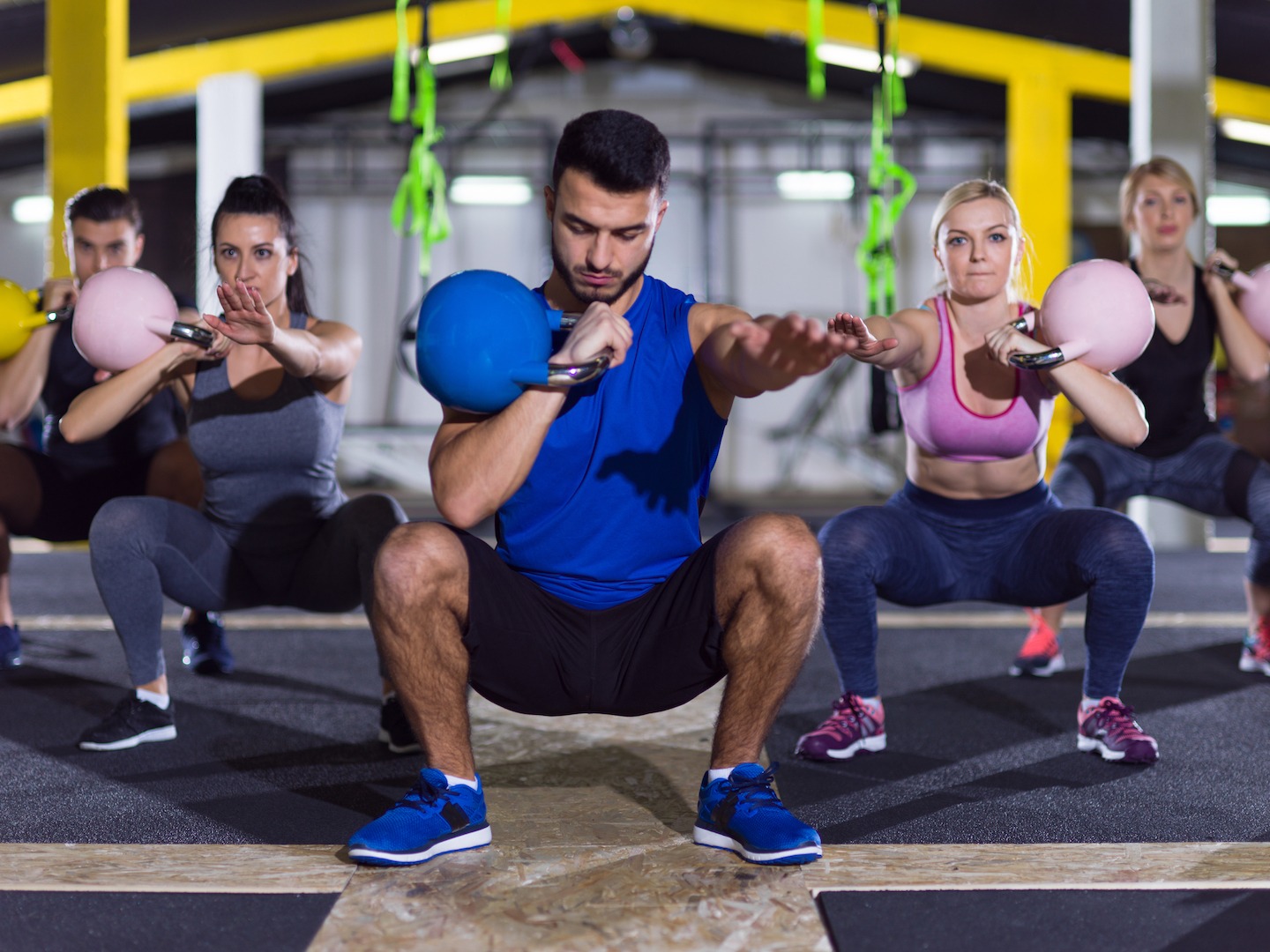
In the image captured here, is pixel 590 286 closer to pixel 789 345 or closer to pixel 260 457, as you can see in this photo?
pixel 789 345

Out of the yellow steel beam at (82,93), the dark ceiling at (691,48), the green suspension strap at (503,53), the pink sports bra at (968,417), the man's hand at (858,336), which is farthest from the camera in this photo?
the dark ceiling at (691,48)

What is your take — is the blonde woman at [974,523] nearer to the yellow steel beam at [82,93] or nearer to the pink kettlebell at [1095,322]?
the pink kettlebell at [1095,322]

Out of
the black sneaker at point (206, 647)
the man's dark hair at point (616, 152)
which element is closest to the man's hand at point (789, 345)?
the man's dark hair at point (616, 152)

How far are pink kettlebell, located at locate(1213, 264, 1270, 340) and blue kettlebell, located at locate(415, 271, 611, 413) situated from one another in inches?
74.3

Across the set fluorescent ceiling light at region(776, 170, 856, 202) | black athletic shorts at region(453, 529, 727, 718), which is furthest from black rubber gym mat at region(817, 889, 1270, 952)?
fluorescent ceiling light at region(776, 170, 856, 202)

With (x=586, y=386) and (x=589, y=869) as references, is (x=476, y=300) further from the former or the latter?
A: (x=589, y=869)

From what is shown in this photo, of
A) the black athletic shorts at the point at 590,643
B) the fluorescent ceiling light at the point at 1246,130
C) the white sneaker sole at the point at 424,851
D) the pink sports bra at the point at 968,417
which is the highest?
the fluorescent ceiling light at the point at 1246,130

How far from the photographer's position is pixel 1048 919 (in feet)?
4.50

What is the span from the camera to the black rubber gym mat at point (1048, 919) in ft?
4.29

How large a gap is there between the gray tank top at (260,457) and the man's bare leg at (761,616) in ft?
3.26

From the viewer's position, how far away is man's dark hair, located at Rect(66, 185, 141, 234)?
274cm

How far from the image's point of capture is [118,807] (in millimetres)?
1814

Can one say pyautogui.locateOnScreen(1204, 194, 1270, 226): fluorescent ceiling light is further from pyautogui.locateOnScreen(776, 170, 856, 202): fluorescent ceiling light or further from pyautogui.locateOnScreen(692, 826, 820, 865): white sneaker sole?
pyautogui.locateOnScreen(692, 826, 820, 865): white sneaker sole

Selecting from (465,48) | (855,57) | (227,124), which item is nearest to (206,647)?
(227,124)
